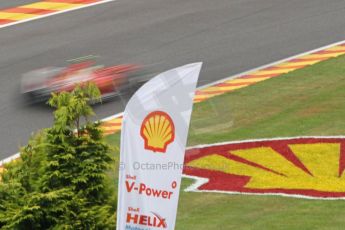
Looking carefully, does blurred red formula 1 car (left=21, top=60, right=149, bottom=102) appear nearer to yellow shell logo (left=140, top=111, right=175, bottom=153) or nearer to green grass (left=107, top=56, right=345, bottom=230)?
green grass (left=107, top=56, right=345, bottom=230)

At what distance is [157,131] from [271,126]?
39.8 ft

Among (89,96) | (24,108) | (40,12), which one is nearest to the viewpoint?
(89,96)

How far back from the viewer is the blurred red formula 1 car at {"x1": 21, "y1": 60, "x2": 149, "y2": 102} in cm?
2417

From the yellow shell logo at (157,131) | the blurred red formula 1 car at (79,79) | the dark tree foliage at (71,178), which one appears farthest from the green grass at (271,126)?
the yellow shell logo at (157,131)

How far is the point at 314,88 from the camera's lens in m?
25.8

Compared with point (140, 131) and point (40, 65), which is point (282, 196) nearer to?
point (140, 131)

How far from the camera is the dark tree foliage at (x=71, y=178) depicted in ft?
41.2

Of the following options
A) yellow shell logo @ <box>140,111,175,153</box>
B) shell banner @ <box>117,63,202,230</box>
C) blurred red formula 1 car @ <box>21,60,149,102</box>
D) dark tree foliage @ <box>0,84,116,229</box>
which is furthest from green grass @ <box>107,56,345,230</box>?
yellow shell logo @ <box>140,111,175,153</box>

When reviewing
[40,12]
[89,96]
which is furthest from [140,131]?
[40,12]

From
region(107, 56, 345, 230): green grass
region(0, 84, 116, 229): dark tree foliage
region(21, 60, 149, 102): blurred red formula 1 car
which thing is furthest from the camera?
region(21, 60, 149, 102): blurred red formula 1 car

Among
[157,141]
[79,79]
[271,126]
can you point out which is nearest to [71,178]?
[157,141]

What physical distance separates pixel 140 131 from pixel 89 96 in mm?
2065

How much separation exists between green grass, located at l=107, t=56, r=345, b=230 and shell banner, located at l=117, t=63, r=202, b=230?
6317 mm

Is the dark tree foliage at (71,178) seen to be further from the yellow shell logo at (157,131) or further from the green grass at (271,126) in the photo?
the green grass at (271,126)
